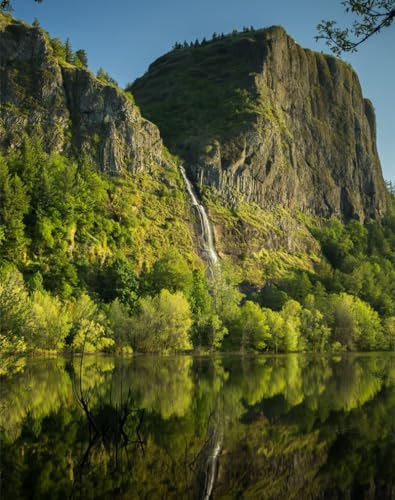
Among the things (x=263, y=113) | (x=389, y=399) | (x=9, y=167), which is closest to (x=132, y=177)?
(x=9, y=167)

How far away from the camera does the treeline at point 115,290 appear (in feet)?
217

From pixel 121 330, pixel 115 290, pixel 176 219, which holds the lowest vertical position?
pixel 121 330

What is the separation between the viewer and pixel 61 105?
114438 millimetres

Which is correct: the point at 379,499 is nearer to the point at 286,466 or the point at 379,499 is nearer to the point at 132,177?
the point at 286,466

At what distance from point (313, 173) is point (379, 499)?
7416 inches

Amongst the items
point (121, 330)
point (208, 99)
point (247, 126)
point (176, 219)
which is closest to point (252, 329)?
point (121, 330)

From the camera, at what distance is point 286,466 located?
16.4 m

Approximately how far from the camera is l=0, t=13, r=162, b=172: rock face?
110 m

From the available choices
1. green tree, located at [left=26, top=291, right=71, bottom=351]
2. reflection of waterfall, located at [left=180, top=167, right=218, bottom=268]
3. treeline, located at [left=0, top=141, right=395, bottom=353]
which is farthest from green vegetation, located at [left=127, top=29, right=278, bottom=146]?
green tree, located at [left=26, top=291, right=71, bottom=351]

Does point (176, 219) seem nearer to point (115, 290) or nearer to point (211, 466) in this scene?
point (115, 290)

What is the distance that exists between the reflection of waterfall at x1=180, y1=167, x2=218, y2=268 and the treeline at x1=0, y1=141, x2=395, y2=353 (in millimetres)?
7211

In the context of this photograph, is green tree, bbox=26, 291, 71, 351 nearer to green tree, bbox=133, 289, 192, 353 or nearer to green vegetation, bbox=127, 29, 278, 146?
green tree, bbox=133, 289, 192, 353

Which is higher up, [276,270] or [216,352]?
[276,270]

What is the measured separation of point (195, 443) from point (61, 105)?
354 ft
